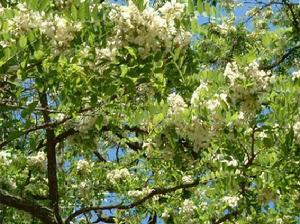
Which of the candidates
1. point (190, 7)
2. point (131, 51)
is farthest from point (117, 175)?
point (131, 51)

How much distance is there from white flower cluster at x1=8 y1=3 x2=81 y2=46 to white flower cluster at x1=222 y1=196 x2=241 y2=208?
3.30 metres

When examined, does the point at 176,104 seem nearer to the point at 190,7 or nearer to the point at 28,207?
the point at 190,7

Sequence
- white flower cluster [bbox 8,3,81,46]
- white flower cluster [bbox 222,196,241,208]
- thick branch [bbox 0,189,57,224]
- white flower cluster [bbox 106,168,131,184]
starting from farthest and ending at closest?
white flower cluster [bbox 106,168,131,184]
thick branch [bbox 0,189,57,224]
white flower cluster [bbox 222,196,241,208]
white flower cluster [bbox 8,3,81,46]

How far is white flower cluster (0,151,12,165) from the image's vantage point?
737 cm

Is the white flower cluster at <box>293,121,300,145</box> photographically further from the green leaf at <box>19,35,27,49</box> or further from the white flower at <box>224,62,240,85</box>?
the green leaf at <box>19,35,27,49</box>

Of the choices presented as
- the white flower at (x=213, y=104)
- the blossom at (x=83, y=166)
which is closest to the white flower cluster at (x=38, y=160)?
the blossom at (x=83, y=166)

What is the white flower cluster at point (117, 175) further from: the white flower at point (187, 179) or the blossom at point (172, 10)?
the blossom at point (172, 10)

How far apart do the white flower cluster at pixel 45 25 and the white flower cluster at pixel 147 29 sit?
254 millimetres

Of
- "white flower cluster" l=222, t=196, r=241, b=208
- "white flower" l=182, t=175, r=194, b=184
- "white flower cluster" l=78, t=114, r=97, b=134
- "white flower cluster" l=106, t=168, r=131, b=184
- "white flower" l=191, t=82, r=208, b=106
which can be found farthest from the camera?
"white flower cluster" l=106, t=168, r=131, b=184

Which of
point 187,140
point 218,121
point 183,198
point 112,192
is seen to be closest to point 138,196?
point 183,198

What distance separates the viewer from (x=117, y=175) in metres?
8.30

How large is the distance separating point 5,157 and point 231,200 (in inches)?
118

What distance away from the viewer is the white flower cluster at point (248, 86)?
11.0 feet

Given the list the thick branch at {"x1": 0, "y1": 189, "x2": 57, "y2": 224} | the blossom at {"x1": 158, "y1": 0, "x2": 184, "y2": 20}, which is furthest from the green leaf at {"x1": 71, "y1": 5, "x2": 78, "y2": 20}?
the thick branch at {"x1": 0, "y1": 189, "x2": 57, "y2": 224}
